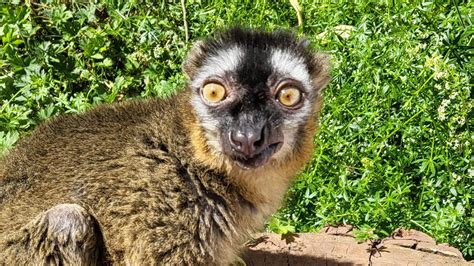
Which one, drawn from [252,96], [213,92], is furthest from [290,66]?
[213,92]

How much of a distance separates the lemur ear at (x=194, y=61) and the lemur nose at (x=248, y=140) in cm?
70

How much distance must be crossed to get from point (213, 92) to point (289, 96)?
0.50 metres

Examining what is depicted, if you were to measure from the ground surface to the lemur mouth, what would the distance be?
5.34ft

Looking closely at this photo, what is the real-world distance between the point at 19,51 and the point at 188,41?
1.81 metres

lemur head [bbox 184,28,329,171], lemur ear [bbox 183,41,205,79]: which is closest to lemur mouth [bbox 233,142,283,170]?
lemur head [bbox 184,28,329,171]

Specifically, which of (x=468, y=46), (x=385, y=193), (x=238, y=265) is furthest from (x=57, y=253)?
(x=468, y=46)

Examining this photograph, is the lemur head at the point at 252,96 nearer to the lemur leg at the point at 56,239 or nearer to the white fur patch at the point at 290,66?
the white fur patch at the point at 290,66

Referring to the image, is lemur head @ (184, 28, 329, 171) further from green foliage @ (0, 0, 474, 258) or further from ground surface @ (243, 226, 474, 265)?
green foliage @ (0, 0, 474, 258)

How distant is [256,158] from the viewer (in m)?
5.29

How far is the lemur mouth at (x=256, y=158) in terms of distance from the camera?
5.27m

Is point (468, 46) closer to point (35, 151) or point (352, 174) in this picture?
point (352, 174)

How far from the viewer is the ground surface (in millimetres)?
6648

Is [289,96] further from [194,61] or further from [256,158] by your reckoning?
[194,61]

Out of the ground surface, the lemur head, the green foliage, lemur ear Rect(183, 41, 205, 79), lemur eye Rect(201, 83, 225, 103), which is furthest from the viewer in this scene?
the green foliage
